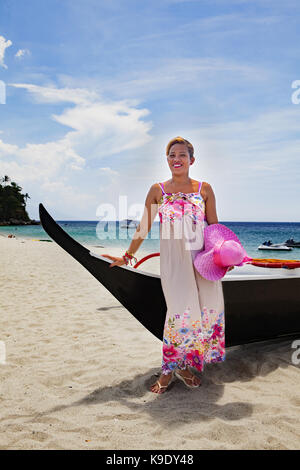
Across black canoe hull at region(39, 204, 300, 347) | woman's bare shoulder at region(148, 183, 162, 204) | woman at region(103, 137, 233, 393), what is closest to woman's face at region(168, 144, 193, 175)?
woman at region(103, 137, 233, 393)

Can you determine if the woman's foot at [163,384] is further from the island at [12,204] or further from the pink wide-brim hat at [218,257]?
the island at [12,204]

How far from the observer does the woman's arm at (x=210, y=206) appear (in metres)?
2.36

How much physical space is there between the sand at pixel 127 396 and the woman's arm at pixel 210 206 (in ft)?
3.88

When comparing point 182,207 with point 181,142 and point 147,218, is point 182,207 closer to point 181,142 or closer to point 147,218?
point 147,218

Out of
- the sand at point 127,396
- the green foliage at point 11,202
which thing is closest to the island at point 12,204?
the green foliage at point 11,202

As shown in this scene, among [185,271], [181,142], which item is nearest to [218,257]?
[185,271]

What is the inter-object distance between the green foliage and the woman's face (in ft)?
203

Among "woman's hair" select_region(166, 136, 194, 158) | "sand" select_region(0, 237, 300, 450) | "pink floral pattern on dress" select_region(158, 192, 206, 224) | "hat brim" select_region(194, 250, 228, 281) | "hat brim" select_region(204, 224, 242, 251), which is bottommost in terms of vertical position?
"sand" select_region(0, 237, 300, 450)

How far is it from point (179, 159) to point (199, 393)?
5.20ft

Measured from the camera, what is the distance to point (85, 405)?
2.31 m

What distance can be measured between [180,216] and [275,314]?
53.4 inches

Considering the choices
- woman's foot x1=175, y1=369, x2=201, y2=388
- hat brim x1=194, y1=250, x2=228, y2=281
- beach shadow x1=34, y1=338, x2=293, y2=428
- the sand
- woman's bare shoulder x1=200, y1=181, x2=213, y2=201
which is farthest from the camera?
woman's foot x1=175, y1=369, x2=201, y2=388

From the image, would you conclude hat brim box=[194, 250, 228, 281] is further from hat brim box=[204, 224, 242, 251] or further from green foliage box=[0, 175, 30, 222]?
green foliage box=[0, 175, 30, 222]

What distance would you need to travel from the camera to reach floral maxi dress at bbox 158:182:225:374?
2.27 metres
